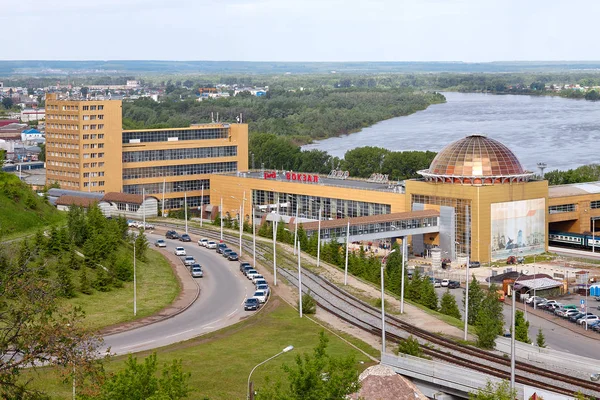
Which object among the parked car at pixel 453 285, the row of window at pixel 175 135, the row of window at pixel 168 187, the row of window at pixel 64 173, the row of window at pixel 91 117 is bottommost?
the parked car at pixel 453 285

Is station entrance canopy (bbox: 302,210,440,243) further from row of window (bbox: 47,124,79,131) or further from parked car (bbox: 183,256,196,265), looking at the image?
row of window (bbox: 47,124,79,131)

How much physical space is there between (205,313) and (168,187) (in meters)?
51.4

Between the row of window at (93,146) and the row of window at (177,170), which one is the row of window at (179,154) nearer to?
the row of window at (177,170)

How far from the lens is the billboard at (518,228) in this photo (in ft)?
250

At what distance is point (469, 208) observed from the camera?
7500cm

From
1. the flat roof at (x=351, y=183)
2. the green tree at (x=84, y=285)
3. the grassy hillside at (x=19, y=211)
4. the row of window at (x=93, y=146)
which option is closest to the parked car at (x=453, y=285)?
the flat roof at (x=351, y=183)

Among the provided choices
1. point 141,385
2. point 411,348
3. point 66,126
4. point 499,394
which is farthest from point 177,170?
point 141,385

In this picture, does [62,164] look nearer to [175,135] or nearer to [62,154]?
[62,154]

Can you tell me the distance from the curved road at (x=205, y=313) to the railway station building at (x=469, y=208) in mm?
13983

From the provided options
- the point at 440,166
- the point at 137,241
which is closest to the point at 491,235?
the point at 440,166

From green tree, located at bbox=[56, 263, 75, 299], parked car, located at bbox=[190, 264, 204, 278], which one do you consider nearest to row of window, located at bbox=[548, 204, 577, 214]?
parked car, located at bbox=[190, 264, 204, 278]

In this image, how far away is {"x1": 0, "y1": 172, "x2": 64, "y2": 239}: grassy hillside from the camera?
5566 centimetres

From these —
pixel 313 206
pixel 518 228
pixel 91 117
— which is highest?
pixel 91 117

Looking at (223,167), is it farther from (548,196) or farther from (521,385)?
(521,385)
